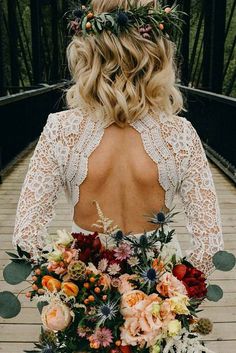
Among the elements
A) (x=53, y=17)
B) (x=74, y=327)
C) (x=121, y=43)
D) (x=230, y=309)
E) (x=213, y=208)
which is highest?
(x=121, y=43)

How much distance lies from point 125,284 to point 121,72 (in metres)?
0.59

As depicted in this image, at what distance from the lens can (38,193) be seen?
1931 mm

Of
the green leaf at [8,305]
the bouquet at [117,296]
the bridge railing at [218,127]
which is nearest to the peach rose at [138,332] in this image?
the bouquet at [117,296]

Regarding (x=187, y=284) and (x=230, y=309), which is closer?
(x=187, y=284)

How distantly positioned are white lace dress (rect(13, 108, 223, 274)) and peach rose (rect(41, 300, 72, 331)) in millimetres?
312

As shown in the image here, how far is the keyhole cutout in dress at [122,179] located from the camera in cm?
191

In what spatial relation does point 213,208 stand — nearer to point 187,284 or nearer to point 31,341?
point 187,284

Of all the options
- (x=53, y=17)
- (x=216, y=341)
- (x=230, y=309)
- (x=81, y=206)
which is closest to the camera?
(x=81, y=206)

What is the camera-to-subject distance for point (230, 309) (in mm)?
4094

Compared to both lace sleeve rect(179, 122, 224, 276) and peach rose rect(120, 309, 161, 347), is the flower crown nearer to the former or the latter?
lace sleeve rect(179, 122, 224, 276)

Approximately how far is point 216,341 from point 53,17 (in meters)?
17.6

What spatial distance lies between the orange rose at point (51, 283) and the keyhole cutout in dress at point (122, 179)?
36cm

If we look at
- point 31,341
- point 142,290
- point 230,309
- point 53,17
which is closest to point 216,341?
point 230,309

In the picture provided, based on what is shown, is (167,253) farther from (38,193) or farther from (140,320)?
(38,193)
